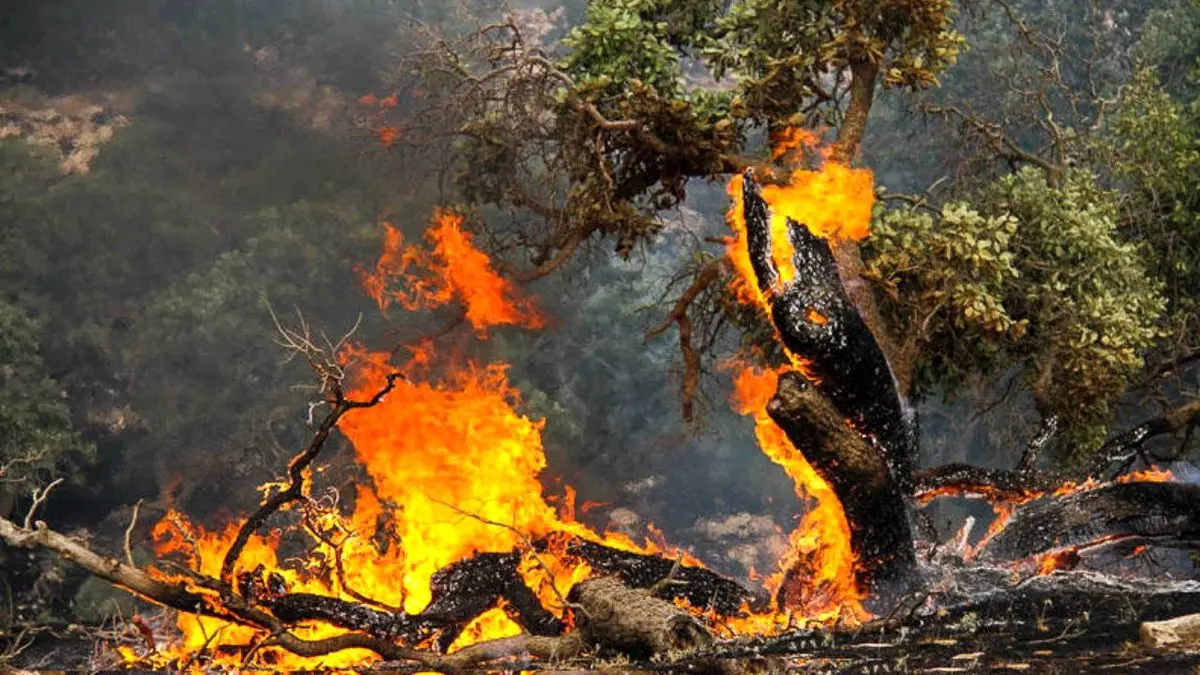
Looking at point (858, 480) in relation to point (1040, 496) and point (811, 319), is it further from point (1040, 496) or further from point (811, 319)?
point (1040, 496)

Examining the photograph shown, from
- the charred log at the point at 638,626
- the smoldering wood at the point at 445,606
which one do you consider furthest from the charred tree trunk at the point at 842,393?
the smoldering wood at the point at 445,606

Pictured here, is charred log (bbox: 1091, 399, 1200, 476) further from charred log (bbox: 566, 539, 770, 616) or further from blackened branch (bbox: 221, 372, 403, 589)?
blackened branch (bbox: 221, 372, 403, 589)

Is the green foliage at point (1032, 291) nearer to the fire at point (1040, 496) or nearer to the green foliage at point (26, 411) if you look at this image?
the fire at point (1040, 496)

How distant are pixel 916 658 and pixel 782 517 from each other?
3517 cm

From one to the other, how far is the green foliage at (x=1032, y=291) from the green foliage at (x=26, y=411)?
2005 cm

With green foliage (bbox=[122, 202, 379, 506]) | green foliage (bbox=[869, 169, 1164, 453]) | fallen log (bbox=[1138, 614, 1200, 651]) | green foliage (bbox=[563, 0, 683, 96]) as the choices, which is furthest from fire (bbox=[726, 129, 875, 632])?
green foliage (bbox=[122, 202, 379, 506])

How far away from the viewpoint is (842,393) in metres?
14.7

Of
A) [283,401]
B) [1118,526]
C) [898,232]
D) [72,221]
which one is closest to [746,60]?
[898,232]

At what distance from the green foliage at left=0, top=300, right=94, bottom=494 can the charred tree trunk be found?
19.9m

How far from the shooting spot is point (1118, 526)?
1568 cm

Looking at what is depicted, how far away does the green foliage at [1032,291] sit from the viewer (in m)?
16.1

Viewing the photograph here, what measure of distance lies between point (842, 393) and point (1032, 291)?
424 cm

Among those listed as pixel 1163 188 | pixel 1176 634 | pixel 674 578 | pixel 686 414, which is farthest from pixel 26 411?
pixel 1176 634

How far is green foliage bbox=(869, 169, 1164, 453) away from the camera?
52.8 ft
